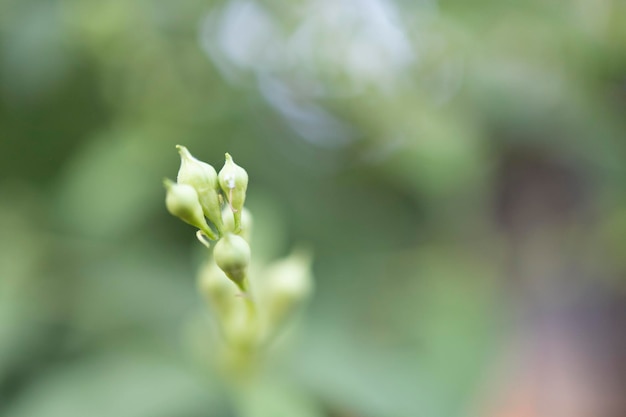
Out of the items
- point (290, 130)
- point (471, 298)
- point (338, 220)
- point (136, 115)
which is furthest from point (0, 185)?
point (471, 298)

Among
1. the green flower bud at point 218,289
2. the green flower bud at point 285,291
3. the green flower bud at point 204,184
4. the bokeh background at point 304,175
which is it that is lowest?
the green flower bud at point 204,184

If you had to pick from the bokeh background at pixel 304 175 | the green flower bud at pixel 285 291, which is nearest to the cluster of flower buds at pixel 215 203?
the green flower bud at pixel 285 291

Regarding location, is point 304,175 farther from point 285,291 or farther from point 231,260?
point 231,260

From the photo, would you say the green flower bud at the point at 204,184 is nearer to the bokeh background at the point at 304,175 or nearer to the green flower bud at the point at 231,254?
the green flower bud at the point at 231,254

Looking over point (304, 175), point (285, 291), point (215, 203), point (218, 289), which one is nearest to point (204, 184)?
point (215, 203)

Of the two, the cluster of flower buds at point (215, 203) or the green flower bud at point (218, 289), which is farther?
the green flower bud at point (218, 289)

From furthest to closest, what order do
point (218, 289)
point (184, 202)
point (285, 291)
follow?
point (285, 291), point (218, 289), point (184, 202)

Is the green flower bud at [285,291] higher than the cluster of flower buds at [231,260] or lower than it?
higher
